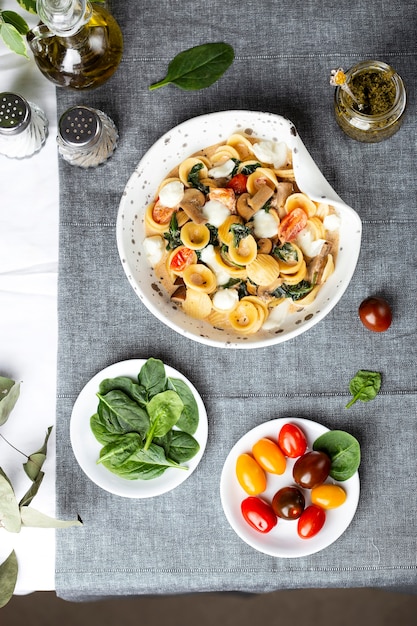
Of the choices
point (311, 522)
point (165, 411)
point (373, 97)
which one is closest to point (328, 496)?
point (311, 522)

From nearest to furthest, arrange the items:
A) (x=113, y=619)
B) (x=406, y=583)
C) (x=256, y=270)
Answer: (x=256, y=270) → (x=406, y=583) → (x=113, y=619)

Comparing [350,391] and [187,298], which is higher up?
[187,298]

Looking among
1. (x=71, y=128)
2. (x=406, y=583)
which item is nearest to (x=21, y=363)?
(x=71, y=128)

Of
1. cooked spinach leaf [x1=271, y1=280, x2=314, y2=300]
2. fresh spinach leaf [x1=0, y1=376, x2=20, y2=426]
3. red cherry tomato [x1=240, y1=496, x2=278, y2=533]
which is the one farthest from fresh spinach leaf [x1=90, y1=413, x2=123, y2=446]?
cooked spinach leaf [x1=271, y1=280, x2=314, y2=300]

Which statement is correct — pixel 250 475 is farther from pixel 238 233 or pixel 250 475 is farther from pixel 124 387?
pixel 238 233

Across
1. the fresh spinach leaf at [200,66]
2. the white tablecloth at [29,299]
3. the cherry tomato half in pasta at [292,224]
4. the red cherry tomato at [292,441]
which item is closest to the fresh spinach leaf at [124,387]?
the white tablecloth at [29,299]

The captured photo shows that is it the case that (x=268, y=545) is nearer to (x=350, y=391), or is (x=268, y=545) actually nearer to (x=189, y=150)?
(x=350, y=391)

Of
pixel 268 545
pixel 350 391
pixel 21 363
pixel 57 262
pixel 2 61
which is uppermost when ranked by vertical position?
pixel 2 61
